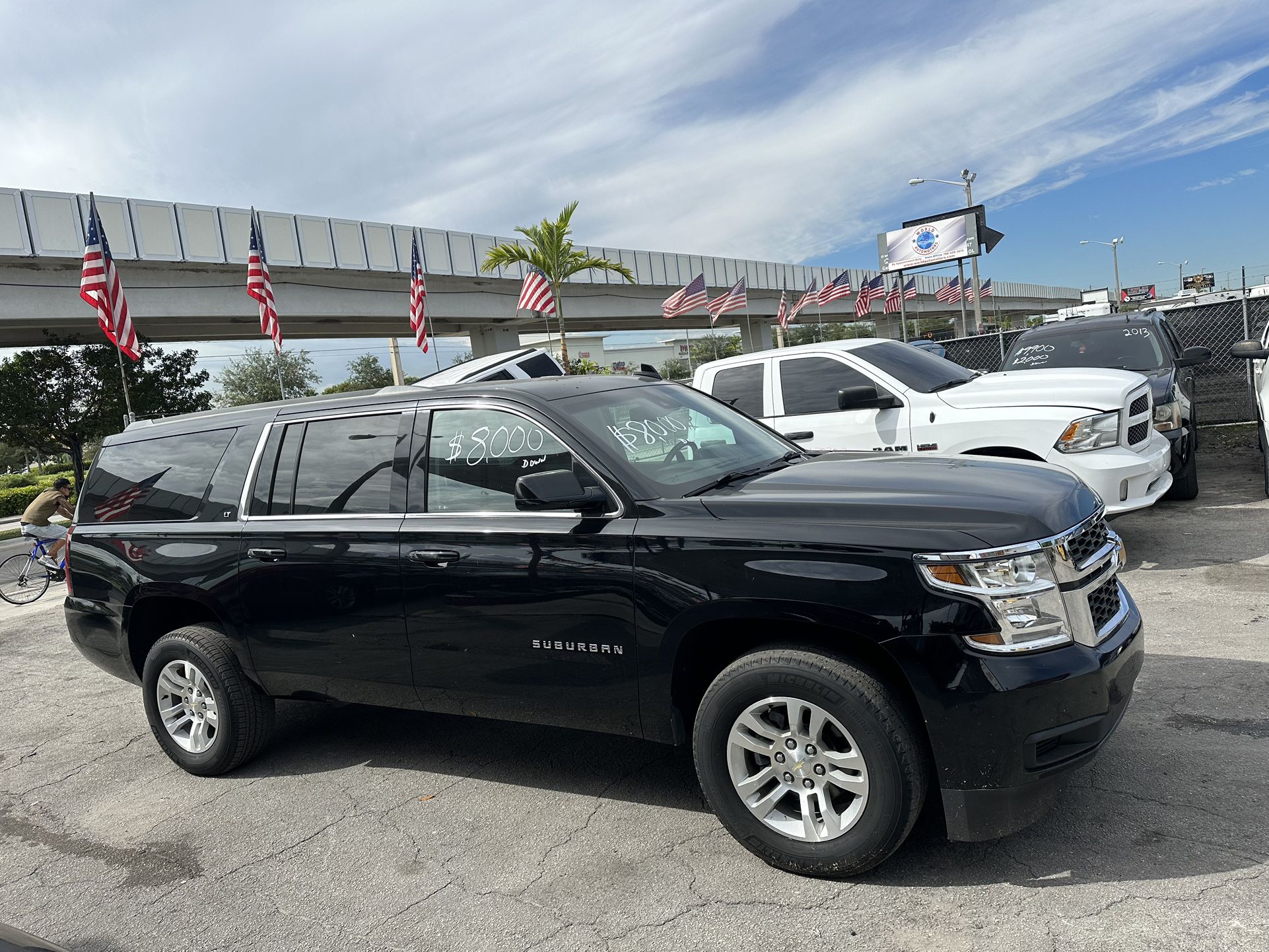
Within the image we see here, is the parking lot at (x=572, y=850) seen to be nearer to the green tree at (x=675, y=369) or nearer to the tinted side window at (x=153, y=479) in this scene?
the tinted side window at (x=153, y=479)

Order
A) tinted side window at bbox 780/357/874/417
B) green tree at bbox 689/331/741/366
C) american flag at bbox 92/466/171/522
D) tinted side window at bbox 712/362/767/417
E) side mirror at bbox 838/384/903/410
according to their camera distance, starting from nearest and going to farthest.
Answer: american flag at bbox 92/466/171/522 → side mirror at bbox 838/384/903/410 → tinted side window at bbox 780/357/874/417 → tinted side window at bbox 712/362/767/417 → green tree at bbox 689/331/741/366

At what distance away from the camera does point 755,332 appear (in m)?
59.1

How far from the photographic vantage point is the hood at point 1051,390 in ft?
22.5

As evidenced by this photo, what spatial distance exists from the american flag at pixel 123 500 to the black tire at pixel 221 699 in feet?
2.59

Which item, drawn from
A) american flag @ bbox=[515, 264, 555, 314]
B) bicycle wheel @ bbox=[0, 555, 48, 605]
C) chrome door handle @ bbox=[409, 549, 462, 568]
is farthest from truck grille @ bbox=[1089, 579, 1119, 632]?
american flag @ bbox=[515, 264, 555, 314]

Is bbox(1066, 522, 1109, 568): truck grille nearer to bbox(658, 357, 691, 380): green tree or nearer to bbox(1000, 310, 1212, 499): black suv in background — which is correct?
bbox(1000, 310, 1212, 499): black suv in background

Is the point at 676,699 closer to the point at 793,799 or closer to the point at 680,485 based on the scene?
the point at 793,799

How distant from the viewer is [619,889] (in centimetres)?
334

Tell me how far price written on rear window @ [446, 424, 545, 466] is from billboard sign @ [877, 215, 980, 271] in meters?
31.6

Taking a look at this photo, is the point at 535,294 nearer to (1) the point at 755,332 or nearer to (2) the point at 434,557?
(2) the point at 434,557

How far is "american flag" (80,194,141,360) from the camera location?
51.4 feet

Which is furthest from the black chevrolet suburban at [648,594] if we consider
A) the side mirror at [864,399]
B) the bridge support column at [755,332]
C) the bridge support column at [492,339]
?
the bridge support column at [755,332]

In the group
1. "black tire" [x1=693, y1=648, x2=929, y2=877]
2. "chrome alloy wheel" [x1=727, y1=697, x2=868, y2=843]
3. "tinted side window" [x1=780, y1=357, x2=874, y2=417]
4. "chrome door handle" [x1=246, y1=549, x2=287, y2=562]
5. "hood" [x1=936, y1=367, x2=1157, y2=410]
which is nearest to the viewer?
"black tire" [x1=693, y1=648, x2=929, y2=877]

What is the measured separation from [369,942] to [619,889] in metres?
0.88
